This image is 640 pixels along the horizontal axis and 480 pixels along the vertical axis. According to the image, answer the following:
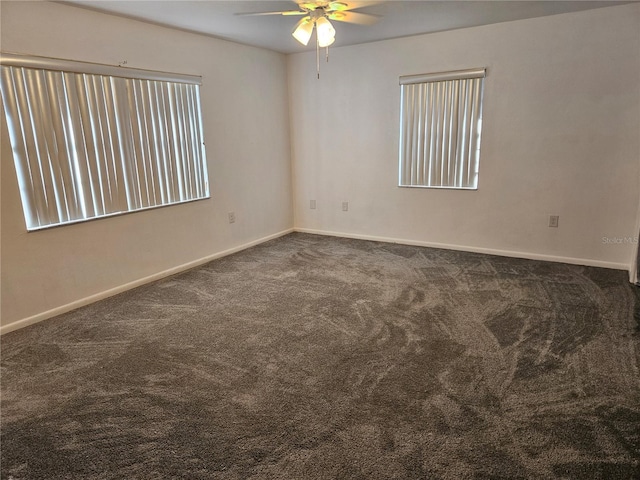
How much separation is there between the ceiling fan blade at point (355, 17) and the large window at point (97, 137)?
1.54 metres

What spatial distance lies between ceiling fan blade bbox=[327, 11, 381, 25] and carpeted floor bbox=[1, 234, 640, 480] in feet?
7.45

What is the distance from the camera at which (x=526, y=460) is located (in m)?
1.60

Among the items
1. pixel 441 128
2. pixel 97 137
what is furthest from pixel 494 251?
pixel 97 137

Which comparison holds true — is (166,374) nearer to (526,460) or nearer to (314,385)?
(314,385)

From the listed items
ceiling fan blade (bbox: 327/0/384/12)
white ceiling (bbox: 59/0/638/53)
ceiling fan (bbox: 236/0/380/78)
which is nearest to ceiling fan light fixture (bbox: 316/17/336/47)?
ceiling fan (bbox: 236/0/380/78)

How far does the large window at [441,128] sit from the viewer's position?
409cm

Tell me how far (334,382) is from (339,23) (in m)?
3.18

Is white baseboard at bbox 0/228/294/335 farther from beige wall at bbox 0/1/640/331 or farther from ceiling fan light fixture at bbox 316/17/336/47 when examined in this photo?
ceiling fan light fixture at bbox 316/17/336/47

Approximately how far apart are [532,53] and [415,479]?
3.86 metres

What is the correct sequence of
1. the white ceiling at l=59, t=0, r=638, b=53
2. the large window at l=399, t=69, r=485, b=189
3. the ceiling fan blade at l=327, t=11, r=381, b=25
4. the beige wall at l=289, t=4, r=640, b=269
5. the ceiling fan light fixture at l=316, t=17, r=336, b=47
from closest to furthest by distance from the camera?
the ceiling fan light fixture at l=316, t=17, r=336, b=47 → the white ceiling at l=59, t=0, r=638, b=53 → the ceiling fan blade at l=327, t=11, r=381, b=25 → the beige wall at l=289, t=4, r=640, b=269 → the large window at l=399, t=69, r=485, b=189

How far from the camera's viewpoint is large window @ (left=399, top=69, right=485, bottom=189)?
4090 millimetres

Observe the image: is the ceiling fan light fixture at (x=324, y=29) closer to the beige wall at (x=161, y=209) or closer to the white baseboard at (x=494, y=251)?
the beige wall at (x=161, y=209)

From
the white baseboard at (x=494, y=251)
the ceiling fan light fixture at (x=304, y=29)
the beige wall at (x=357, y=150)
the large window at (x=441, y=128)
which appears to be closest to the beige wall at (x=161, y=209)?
the beige wall at (x=357, y=150)

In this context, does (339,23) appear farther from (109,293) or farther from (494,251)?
(109,293)
